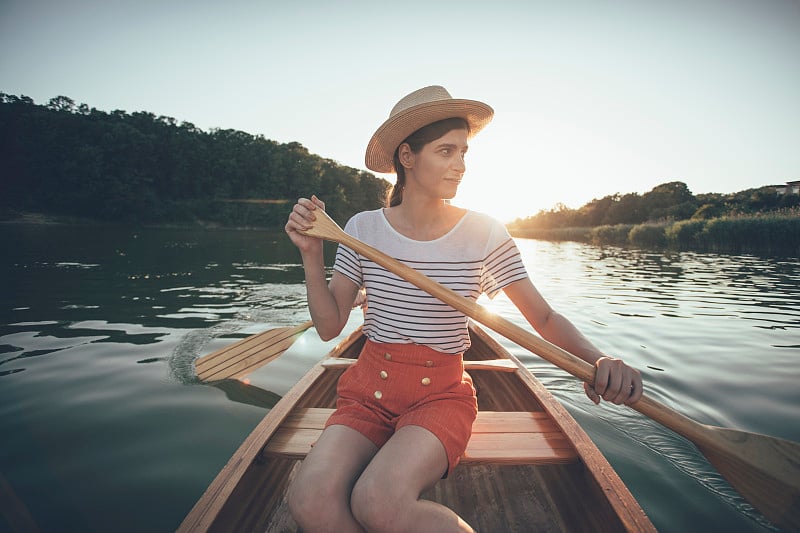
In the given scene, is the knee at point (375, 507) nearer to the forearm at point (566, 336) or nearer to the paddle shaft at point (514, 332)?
the paddle shaft at point (514, 332)

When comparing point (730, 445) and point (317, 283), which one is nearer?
point (730, 445)

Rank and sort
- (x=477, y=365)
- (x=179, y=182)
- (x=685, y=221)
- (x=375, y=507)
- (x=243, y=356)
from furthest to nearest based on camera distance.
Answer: (x=179, y=182)
(x=685, y=221)
(x=243, y=356)
(x=477, y=365)
(x=375, y=507)

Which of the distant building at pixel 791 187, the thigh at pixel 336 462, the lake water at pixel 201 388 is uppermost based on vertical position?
the distant building at pixel 791 187

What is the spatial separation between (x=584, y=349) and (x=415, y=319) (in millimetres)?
728

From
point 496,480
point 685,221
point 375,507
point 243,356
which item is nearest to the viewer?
point 375,507

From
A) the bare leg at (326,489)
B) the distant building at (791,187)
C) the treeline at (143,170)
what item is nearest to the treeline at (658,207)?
the distant building at (791,187)

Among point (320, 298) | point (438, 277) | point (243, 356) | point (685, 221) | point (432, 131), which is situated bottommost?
point (243, 356)

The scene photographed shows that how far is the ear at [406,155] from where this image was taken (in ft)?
6.31

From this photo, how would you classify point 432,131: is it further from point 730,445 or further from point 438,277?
point 730,445

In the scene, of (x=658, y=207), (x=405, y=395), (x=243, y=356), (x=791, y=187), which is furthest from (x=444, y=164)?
(x=791, y=187)

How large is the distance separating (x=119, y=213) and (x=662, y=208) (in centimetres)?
7073

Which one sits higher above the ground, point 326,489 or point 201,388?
point 326,489

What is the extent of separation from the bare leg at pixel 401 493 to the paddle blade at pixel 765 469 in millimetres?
1081

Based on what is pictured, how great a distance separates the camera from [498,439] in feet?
6.59
